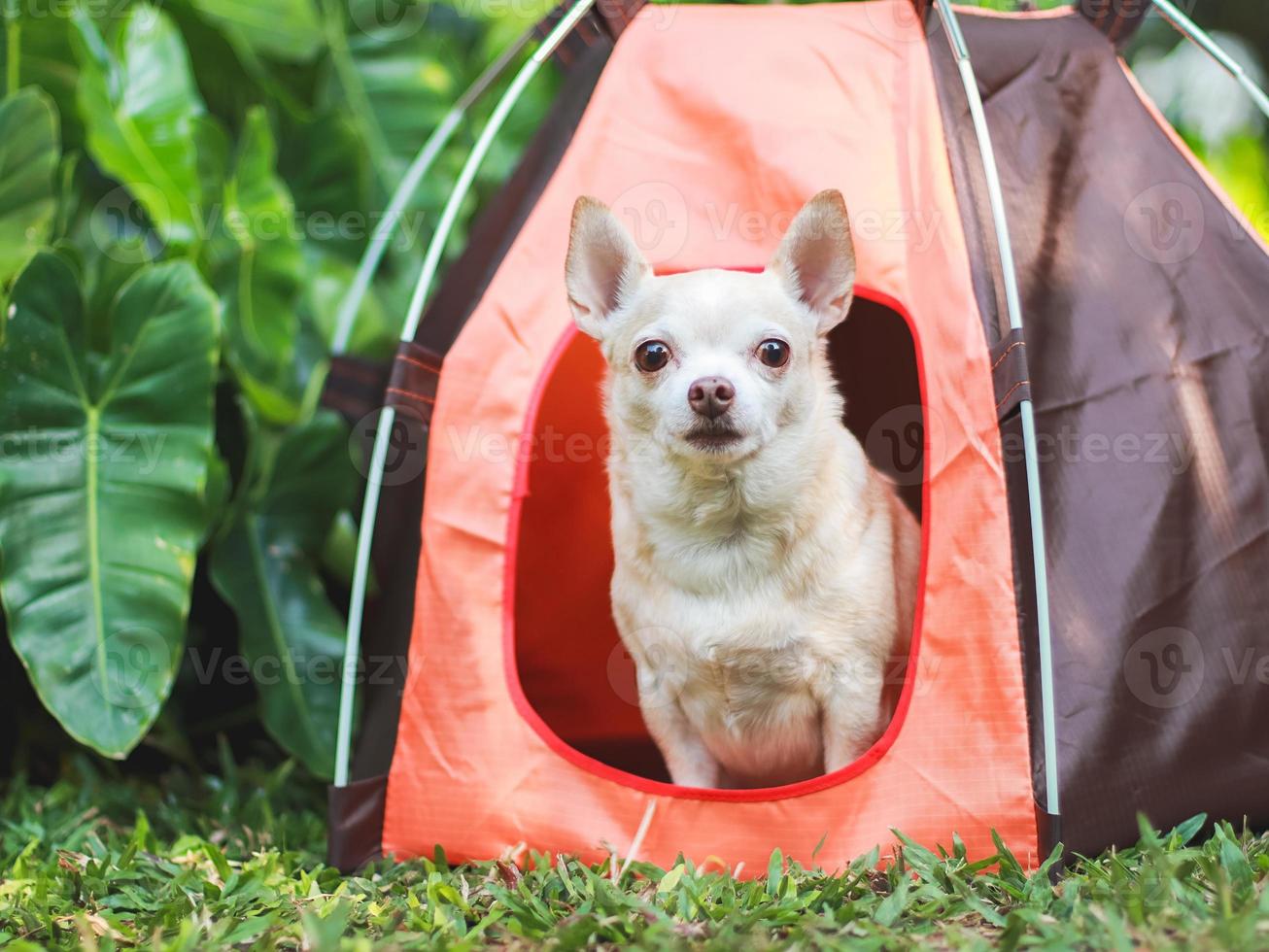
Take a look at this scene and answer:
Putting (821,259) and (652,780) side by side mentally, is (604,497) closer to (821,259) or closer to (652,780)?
(652,780)

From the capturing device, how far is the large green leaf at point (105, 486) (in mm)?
2105

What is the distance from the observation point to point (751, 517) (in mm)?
1808

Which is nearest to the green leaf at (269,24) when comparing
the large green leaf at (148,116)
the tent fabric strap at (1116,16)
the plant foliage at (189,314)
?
the plant foliage at (189,314)

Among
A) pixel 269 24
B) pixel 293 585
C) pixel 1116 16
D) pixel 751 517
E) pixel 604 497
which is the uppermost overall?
pixel 1116 16

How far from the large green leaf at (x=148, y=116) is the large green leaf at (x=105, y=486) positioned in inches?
18.2

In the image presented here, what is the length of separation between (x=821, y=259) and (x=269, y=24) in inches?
86.5

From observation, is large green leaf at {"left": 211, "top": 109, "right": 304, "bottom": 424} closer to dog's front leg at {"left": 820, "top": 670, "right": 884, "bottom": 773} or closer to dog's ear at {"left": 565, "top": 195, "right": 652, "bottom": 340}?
dog's ear at {"left": 565, "top": 195, "right": 652, "bottom": 340}

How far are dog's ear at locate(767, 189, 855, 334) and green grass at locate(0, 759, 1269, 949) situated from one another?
2.83 ft

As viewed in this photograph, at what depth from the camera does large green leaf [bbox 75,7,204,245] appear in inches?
101

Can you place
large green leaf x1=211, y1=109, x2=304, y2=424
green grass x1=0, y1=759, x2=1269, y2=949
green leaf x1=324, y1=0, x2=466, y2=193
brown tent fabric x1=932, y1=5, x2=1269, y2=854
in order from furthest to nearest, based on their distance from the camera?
Result: green leaf x1=324, y1=0, x2=466, y2=193 → large green leaf x1=211, y1=109, x2=304, y2=424 → brown tent fabric x1=932, y1=5, x2=1269, y2=854 → green grass x1=0, y1=759, x2=1269, y2=949

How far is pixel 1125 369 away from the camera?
1.86 metres

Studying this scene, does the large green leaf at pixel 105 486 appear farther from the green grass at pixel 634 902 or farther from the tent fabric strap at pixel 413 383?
the tent fabric strap at pixel 413 383

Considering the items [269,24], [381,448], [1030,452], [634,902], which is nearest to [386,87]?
[269,24]

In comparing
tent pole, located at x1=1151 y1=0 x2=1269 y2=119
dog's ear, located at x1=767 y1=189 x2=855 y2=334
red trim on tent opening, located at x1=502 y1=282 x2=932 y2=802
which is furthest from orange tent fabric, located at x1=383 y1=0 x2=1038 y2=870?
tent pole, located at x1=1151 y1=0 x2=1269 y2=119
